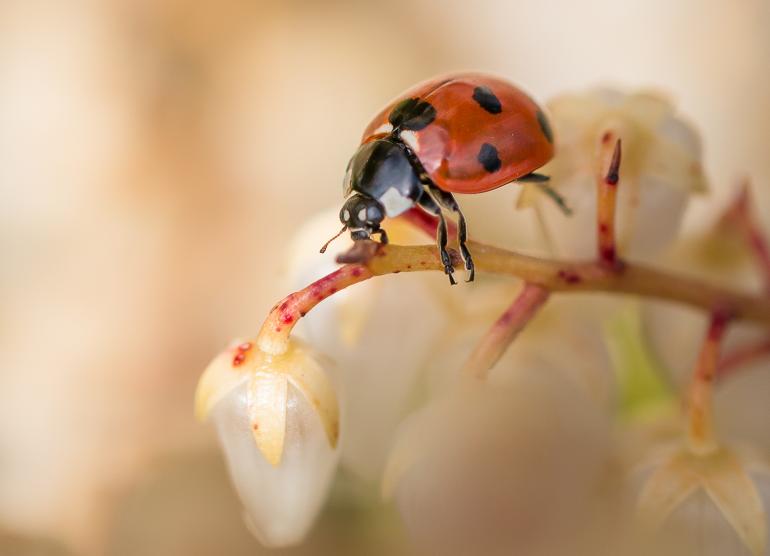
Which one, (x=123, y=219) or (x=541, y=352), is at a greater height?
(x=123, y=219)

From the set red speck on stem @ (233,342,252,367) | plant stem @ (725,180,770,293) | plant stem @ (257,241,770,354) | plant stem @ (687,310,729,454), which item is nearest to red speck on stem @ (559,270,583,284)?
plant stem @ (257,241,770,354)

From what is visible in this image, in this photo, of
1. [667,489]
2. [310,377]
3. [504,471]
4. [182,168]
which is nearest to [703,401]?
[667,489]

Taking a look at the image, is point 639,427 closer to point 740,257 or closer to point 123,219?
point 740,257

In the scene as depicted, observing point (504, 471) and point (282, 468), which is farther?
point (504, 471)

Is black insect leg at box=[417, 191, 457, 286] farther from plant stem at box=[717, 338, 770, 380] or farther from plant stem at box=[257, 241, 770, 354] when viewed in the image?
plant stem at box=[717, 338, 770, 380]

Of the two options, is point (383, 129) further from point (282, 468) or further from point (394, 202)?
point (282, 468)

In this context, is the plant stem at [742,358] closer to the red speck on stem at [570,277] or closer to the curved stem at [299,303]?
the red speck on stem at [570,277]

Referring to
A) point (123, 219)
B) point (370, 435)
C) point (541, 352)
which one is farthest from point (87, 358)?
point (541, 352)
